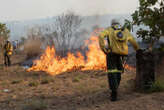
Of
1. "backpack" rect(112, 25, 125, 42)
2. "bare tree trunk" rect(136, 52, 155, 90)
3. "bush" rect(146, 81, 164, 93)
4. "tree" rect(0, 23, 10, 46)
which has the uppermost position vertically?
"tree" rect(0, 23, 10, 46)

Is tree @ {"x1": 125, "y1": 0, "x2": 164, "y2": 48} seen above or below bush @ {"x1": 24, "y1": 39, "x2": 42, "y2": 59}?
above

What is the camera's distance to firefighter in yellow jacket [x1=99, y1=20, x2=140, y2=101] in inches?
201

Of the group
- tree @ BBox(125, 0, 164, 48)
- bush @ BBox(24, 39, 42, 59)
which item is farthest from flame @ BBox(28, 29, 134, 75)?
bush @ BBox(24, 39, 42, 59)

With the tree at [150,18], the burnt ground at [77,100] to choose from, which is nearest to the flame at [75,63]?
the burnt ground at [77,100]

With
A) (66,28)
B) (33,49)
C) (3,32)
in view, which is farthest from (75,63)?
(3,32)

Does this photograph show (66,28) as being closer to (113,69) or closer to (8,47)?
(8,47)

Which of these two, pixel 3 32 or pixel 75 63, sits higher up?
pixel 3 32

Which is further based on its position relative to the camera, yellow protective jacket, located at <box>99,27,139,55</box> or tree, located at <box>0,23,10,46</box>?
tree, located at <box>0,23,10,46</box>

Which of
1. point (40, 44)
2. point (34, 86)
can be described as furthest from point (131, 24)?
point (40, 44)

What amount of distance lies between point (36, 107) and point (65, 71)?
7.37 meters

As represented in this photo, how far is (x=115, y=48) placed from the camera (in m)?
5.11

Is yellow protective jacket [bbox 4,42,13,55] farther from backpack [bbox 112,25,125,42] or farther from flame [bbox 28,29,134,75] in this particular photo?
backpack [bbox 112,25,125,42]

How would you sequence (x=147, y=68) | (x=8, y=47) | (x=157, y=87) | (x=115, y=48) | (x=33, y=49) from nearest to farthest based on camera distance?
1. (x=115, y=48)
2. (x=157, y=87)
3. (x=147, y=68)
4. (x=8, y=47)
5. (x=33, y=49)

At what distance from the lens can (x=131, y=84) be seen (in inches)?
245
